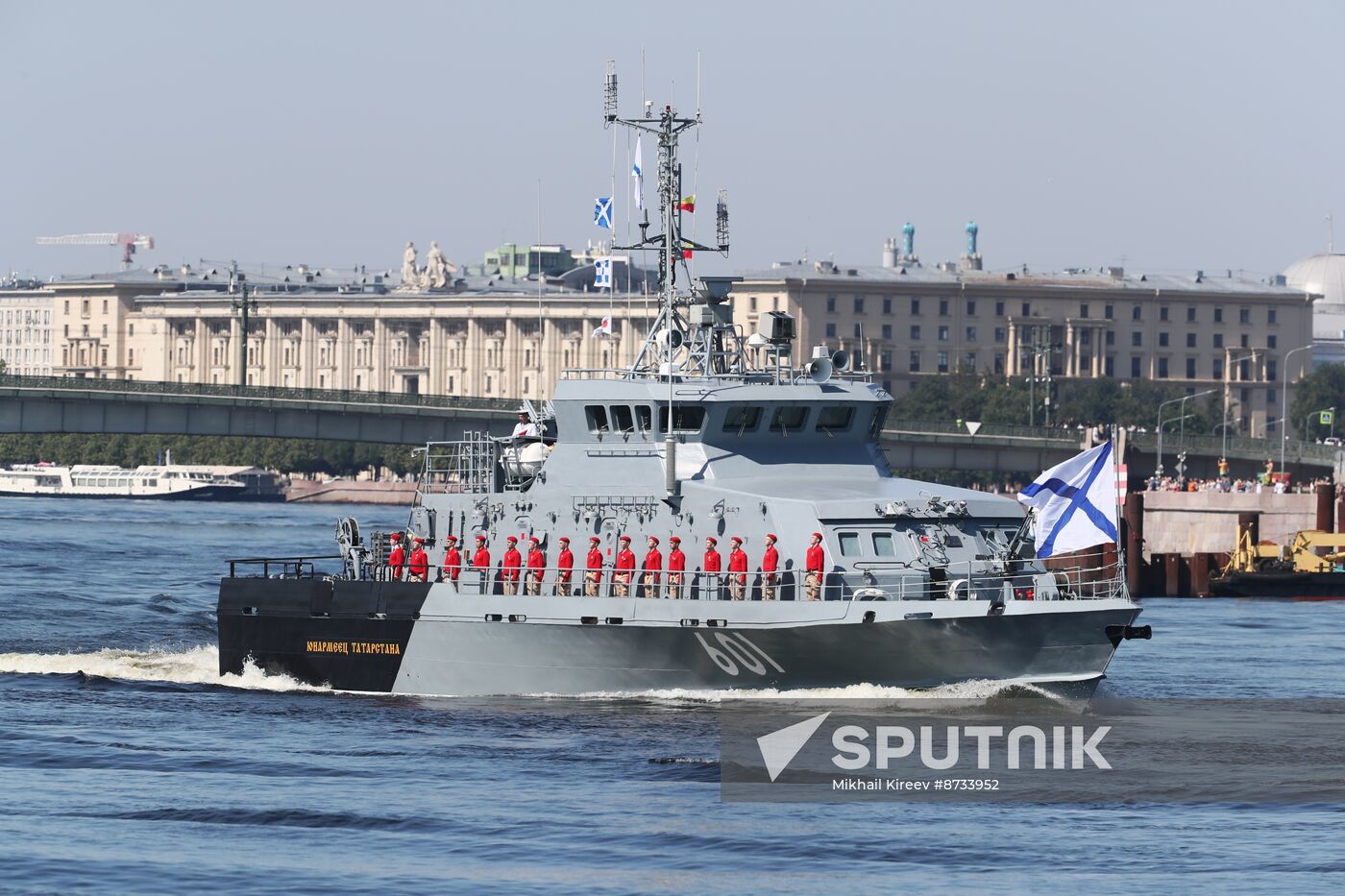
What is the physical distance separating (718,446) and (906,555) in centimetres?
424

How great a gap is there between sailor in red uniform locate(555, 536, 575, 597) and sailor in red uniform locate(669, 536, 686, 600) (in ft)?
6.32

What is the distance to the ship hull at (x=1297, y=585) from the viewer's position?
75.8 metres

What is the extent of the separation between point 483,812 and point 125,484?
134820 mm

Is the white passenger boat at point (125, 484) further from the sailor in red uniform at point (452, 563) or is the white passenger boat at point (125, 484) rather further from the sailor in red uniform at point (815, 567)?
the sailor in red uniform at point (815, 567)

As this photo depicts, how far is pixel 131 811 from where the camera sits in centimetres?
3281

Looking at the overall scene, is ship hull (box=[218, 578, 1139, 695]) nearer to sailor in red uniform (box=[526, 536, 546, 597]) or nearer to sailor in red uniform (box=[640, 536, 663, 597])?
sailor in red uniform (box=[640, 536, 663, 597])

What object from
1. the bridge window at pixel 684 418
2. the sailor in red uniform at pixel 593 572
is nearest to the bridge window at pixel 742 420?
the bridge window at pixel 684 418

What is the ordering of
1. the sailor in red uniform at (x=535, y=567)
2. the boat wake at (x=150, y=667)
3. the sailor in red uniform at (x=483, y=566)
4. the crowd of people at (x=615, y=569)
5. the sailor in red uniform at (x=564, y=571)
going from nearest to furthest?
the crowd of people at (x=615, y=569) < the sailor in red uniform at (x=564, y=571) < the sailor in red uniform at (x=535, y=567) < the sailor in red uniform at (x=483, y=566) < the boat wake at (x=150, y=667)

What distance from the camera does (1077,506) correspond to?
42375 millimetres

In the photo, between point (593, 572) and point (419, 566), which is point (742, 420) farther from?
point (419, 566)

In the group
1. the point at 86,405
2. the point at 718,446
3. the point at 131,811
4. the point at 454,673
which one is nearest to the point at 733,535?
the point at 718,446

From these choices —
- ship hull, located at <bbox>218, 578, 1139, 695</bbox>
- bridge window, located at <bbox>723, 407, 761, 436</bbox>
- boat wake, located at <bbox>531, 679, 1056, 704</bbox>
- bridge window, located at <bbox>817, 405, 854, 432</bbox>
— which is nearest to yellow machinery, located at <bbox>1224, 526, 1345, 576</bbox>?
bridge window, located at <bbox>817, 405, 854, 432</bbox>

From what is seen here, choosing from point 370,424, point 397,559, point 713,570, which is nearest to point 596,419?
point 713,570

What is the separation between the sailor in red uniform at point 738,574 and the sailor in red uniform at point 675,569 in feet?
2.67
